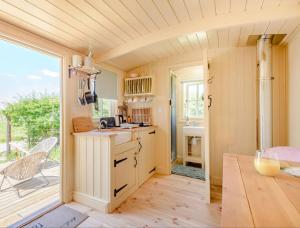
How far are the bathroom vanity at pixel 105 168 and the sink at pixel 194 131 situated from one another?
152cm

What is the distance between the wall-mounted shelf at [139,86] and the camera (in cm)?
313

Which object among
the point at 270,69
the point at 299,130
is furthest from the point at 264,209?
the point at 270,69

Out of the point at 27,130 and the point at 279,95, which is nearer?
the point at 279,95

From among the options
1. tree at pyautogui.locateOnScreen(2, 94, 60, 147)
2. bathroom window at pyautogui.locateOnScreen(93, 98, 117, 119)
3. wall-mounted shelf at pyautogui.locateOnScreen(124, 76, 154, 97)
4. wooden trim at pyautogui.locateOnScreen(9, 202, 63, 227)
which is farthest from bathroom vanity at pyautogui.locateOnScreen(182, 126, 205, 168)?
tree at pyautogui.locateOnScreen(2, 94, 60, 147)

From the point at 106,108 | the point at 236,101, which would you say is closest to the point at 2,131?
the point at 106,108

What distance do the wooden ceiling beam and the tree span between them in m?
2.06

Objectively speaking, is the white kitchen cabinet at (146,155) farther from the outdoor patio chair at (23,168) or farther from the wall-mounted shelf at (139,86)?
the outdoor patio chair at (23,168)

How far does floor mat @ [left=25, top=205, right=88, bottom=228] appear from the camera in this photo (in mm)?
1739

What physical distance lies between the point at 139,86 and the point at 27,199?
2.46 metres

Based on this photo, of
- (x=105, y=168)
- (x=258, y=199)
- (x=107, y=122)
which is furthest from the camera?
(x=107, y=122)

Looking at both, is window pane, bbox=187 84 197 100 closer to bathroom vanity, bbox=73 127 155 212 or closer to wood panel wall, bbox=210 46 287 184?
wood panel wall, bbox=210 46 287 184

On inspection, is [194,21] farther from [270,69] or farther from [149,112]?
[149,112]

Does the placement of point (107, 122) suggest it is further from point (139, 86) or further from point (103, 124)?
point (139, 86)

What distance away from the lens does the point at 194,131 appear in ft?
11.6
